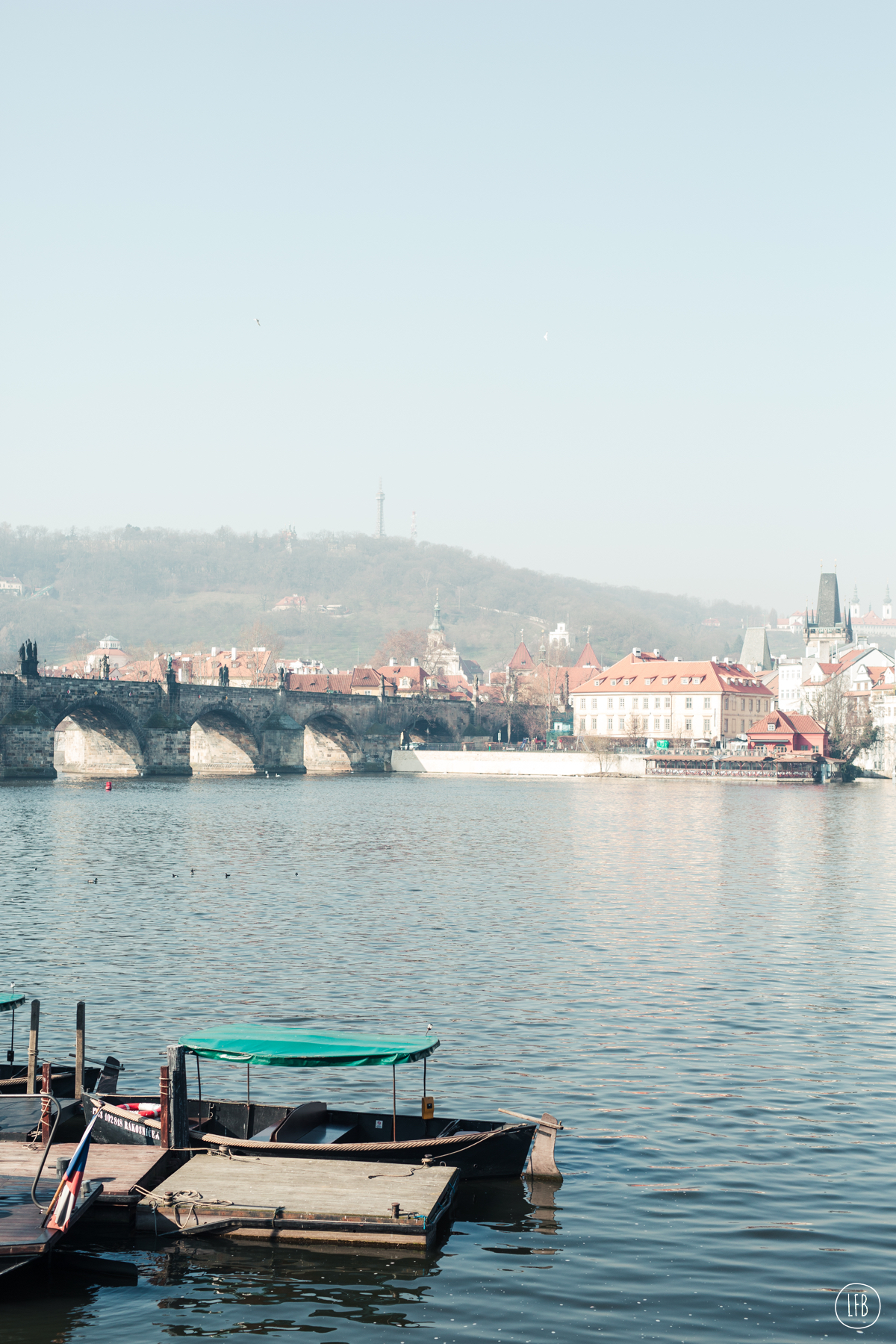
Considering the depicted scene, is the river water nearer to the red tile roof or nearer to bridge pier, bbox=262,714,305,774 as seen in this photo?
bridge pier, bbox=262,714,305,774

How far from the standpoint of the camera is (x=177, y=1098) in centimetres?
1712

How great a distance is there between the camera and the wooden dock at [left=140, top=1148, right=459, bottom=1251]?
599 inches

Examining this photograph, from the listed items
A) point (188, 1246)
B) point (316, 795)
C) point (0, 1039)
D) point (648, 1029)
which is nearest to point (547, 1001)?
point (648, 1029)

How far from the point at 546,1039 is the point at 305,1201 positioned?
31.1 ft

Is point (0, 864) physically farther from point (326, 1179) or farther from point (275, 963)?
point (326, 1179)

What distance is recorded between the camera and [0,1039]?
2530 centimetres

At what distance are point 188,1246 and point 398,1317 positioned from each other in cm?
304

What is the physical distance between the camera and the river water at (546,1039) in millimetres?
14250

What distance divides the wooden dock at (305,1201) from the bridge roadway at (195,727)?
9245 centimetres

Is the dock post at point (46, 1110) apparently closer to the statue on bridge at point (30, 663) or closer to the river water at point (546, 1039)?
the river water at point (546, 1039)

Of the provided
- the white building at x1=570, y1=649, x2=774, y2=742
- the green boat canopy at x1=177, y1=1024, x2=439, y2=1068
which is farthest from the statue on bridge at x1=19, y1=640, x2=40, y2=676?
the green boat canopy at x1=177, y1=1024, x2=439, y2=1068

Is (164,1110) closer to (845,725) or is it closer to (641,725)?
(845,725)

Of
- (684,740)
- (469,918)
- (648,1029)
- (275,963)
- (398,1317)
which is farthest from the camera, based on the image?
(684,740)

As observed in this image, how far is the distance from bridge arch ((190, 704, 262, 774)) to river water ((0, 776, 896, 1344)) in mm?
78016
